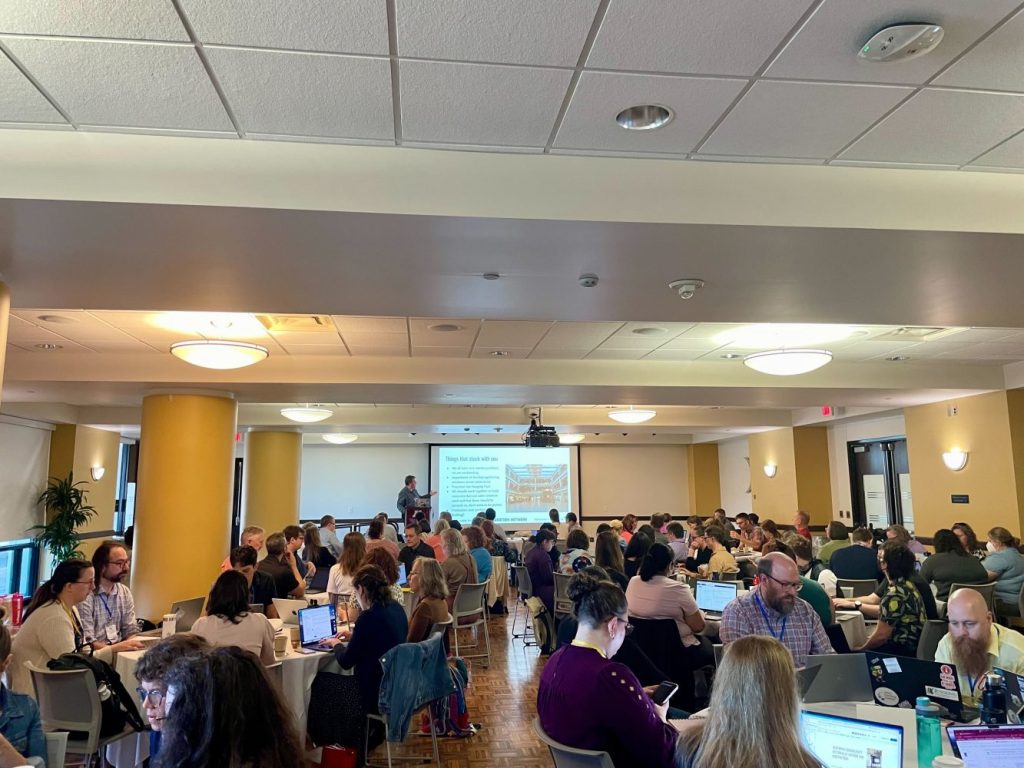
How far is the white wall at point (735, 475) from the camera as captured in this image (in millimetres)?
16047

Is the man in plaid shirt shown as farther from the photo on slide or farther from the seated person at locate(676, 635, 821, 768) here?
the photo on slide

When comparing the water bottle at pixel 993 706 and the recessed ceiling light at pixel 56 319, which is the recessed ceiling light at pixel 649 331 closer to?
the water bottle at pixel 993 706

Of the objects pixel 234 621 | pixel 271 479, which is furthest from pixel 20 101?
pixel 271 479

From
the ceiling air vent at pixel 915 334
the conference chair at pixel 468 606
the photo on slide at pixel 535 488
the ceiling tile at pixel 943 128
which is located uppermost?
the ceiling tile at pixel 943 128

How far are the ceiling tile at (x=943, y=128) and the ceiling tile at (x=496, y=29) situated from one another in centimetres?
133

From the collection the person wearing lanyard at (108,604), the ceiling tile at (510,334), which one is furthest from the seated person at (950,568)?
the person wearing lanyard at (108,604)

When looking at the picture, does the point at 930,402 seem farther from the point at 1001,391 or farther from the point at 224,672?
the point at 224,672

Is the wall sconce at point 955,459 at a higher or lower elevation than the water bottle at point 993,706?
higher

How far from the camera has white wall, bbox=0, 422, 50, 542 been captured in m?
10.0

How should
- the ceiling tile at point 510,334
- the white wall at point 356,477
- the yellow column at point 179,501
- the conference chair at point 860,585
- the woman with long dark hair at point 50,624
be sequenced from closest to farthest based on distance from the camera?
1. the woman with long dark hair at point 50,624
2. the ceiling tile at point 510,334
3. the conference chair at point 860,585
4. the yellow column at point 179,501
5. the white wall at point 356,477

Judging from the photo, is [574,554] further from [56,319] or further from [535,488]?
[535,488]

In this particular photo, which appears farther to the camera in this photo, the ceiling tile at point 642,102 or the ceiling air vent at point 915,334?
the ceiling air vent at point 915,334

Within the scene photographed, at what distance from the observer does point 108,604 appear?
4.60m

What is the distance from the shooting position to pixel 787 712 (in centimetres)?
177
